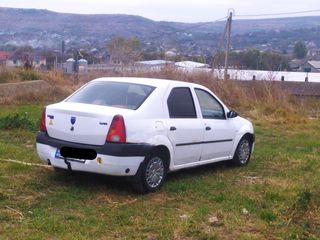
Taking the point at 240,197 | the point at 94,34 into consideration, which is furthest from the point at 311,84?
the point at 240,197

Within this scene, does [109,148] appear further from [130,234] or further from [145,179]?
[130,234]

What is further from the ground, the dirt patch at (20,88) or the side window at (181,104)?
the side window at (181,104)

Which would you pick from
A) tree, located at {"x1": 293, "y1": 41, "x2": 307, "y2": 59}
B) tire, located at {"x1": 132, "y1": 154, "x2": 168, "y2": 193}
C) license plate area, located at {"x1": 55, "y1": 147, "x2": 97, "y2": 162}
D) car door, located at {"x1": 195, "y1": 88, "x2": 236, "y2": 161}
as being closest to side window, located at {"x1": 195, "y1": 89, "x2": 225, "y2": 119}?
car door, located at {"x1": 195, "y1": 88, "x2": 236, "y2": 161}

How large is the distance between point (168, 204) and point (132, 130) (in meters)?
1.00

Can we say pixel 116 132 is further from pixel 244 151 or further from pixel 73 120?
pixel 244 151

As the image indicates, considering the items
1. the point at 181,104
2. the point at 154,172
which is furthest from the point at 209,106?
the point at 154,172

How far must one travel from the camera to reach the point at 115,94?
787cm

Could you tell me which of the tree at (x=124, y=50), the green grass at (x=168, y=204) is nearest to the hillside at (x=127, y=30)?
the tree at (x=124, y=50)

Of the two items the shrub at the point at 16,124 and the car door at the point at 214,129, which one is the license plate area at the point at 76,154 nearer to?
the car door at the point at 214,129

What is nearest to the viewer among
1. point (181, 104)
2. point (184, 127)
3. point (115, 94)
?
point (115, 94)

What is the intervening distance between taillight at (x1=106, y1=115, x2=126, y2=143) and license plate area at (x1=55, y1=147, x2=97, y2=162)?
28 cm

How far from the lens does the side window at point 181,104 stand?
8086 millimetres

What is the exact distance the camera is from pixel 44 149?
757cm

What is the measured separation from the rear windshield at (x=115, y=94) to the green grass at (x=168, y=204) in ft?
3.50
